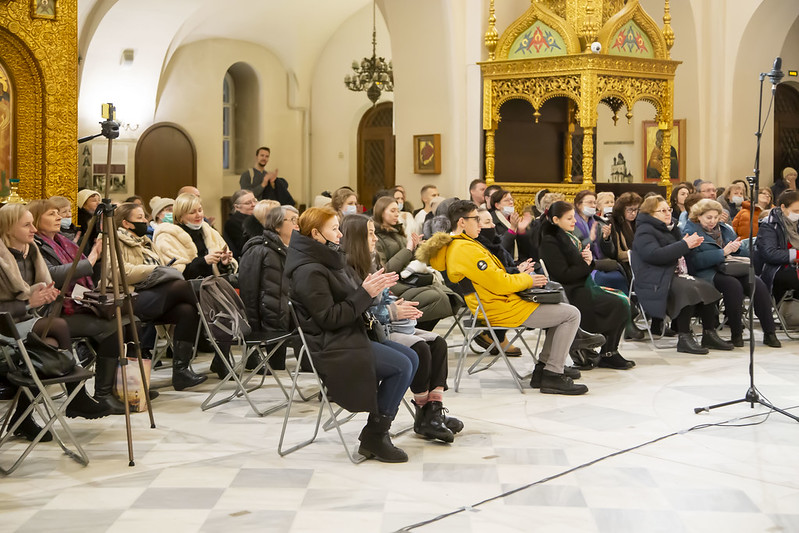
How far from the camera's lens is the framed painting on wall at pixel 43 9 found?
1028cm

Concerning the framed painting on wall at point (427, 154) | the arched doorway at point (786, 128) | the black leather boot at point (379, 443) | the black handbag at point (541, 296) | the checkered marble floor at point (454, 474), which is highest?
the arched doorway at point (786, 128)

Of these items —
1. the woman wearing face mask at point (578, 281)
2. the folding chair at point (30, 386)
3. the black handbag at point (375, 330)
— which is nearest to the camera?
the folding chair at point (30, 386)

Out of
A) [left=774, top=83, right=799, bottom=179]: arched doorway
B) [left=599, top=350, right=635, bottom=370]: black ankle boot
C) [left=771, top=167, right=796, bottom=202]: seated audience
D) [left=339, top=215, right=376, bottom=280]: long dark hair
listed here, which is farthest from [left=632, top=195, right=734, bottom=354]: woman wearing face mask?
[left=774, top=83, right=799, bottom=179]: arched doorway

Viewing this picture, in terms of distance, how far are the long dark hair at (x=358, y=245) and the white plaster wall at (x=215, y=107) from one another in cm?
1210

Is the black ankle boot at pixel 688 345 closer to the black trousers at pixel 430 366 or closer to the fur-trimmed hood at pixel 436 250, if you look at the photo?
the fur-trimmed hood at pixel 436 250

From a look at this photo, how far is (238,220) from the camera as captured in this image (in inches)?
365

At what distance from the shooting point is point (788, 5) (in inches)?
597

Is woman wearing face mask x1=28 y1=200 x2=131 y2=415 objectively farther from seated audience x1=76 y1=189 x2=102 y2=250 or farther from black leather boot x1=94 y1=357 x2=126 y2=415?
seated audience x1=76 y1=189 x2=102 y2=250

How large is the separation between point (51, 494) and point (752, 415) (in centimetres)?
397

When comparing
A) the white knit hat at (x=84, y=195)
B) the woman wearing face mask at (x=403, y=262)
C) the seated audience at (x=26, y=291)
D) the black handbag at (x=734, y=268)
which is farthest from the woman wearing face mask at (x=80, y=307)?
the black handbag at (x=734, y=268)

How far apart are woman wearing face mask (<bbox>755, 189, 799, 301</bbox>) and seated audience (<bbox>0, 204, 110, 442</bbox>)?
590cm

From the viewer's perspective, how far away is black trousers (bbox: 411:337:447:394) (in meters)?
5.45

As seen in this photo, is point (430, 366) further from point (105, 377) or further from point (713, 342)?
point (713, 342)

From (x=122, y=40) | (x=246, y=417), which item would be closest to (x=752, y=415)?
(x=246, y=417)
